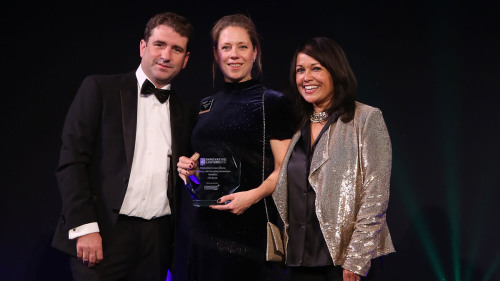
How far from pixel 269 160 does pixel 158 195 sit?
0.61 m

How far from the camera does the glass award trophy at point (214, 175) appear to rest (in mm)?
2053

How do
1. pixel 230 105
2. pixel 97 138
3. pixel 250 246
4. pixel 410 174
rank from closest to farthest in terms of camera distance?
pixel 97 138
pixel 250 246
pixel 230 105
pixel 410 174

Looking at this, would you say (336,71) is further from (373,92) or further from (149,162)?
(373,92)

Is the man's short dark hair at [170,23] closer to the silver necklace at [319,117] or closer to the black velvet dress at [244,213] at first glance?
the black velvet dress at [244,213]

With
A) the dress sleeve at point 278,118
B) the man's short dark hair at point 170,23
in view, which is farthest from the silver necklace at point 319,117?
the man's short dark hair at point 170,23

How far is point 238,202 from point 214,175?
0.18 metres

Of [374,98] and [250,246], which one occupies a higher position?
[374,98]

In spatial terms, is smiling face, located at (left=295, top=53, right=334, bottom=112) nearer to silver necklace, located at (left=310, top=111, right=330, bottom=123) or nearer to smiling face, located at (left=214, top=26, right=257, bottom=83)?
silver necklace, located at (left=310, top=111, right=330, bottom=123)

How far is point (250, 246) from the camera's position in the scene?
2.11 metres

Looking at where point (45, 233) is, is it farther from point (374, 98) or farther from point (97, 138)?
point (374, 98)

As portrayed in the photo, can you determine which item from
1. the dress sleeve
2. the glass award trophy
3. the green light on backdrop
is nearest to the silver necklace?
the dress sleeve

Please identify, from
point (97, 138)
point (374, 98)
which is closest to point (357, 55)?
point (374, 98)

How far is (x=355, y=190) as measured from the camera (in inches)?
72.7

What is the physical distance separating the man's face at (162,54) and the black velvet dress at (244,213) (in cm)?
33
